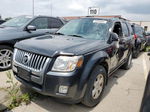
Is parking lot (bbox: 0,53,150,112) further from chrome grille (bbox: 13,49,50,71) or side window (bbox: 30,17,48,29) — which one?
side window (bbox: 30,17,48,29)

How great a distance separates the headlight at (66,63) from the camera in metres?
2.46

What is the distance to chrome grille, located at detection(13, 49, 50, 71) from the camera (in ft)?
8.30

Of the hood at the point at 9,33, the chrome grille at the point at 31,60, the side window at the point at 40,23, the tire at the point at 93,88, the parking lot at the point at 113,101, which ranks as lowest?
the parking lot at the point at 113,101

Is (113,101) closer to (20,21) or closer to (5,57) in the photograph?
(5,57)

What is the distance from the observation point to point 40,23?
588 cm

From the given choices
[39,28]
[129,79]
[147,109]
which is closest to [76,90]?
[147,109]

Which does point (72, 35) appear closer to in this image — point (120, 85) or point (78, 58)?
point (78, 58)

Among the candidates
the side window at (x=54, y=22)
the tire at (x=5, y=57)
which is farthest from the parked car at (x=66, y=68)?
the side window at (x=54, y=22)

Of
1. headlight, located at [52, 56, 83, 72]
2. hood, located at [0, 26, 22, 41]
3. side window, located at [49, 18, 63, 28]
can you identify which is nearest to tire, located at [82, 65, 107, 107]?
headlight, located at [52, 56, 83, 72]

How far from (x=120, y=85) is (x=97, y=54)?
1.81m

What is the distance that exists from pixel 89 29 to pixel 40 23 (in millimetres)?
2744

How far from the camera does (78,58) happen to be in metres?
2.50

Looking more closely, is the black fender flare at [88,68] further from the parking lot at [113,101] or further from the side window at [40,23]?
the side window at [40,23]

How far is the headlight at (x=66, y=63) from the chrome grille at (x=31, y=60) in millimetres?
170
